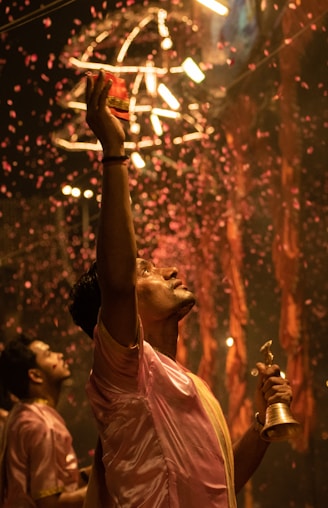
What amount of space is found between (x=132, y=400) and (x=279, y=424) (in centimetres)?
48

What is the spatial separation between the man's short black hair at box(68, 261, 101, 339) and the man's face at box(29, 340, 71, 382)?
194cm

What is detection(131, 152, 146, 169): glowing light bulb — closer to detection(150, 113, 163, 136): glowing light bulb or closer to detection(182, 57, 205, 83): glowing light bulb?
detection(150, 113, 163, 136): glowing light bulb

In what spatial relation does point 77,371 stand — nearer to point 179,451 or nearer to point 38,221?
point 38,221

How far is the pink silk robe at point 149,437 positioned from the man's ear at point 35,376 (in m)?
2.19

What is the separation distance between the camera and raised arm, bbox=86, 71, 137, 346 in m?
2.02

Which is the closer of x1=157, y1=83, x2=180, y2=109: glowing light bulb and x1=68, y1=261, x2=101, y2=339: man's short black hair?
x1=68, y1=261, x2=101, y2=339: man's short black hair

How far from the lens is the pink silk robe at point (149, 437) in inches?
82.3

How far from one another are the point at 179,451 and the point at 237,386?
20.1 ft

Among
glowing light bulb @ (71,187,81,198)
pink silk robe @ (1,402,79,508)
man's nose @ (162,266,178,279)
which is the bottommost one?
pink silk robe @ (1,402,79,508)

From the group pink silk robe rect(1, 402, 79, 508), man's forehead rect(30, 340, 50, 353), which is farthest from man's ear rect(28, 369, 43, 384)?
pink silk robe rect(1, 402, 79, 508)

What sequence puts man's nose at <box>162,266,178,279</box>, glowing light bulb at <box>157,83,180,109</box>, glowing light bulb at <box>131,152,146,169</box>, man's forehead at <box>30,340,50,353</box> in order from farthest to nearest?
glowing light bulb at <box>131,152,146,169</box>, glowing light bulb at <box>157,83,180,109</box>, man's forehead at <box>30,340,50,353</box>, man's nose at <box>162,266,178,279</box>

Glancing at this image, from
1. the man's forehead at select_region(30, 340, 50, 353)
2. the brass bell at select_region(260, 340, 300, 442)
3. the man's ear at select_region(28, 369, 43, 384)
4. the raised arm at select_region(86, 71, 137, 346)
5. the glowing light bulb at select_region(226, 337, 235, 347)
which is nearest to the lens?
the raised arm at select_region(86, 71, 137, 346)

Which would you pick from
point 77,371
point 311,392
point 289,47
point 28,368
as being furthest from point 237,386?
point 28,368

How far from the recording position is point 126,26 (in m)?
7.51
